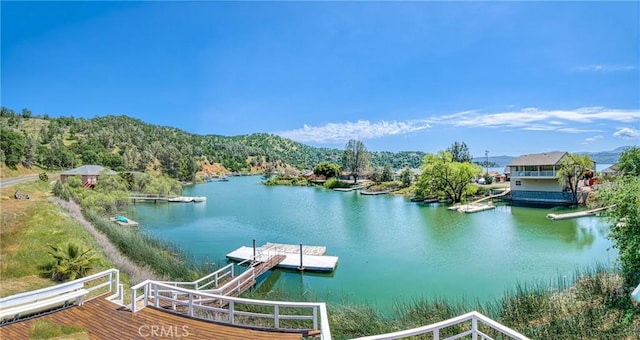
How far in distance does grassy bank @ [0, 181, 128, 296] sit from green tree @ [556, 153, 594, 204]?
132 feet

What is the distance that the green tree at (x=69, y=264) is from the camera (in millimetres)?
11078

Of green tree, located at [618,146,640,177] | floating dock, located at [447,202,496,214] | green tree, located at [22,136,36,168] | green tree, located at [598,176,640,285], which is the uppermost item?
green tree, located at [22,136,36,168]

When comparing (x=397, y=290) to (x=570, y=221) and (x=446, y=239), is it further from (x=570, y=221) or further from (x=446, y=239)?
(x=570, y=221)

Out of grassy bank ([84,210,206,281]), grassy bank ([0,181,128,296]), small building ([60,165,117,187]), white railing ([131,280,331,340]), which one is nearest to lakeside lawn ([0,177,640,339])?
grassy bank ([0,181,128,296])

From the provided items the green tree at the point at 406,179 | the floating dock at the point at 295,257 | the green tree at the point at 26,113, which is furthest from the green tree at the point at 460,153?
the green tree at the point at 26,113

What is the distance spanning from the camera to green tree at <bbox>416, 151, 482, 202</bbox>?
136ft

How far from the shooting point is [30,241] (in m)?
13.5

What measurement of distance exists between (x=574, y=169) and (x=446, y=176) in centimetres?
1267

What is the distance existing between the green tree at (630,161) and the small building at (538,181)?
17.7ft

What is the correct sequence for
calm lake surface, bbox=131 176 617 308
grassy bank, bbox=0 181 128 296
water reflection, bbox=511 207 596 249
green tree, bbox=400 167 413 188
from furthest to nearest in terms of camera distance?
green tree, bbox=400 167 413 188, water reflection, bbox=511 207 596 249, calm lake surface, bbox=131 176 617 308, grassy bank, bbox=0 181 128 296

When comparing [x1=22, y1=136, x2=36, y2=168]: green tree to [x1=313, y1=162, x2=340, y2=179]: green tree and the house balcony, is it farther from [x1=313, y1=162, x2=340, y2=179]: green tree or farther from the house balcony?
the house balcony

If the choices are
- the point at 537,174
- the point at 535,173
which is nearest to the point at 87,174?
the point at 535,173

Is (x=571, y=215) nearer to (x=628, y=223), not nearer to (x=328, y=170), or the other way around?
(x=628, y=223)

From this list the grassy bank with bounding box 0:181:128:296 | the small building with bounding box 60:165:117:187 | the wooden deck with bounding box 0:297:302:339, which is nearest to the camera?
the wooden deck with bounding box 0:297:302:339
